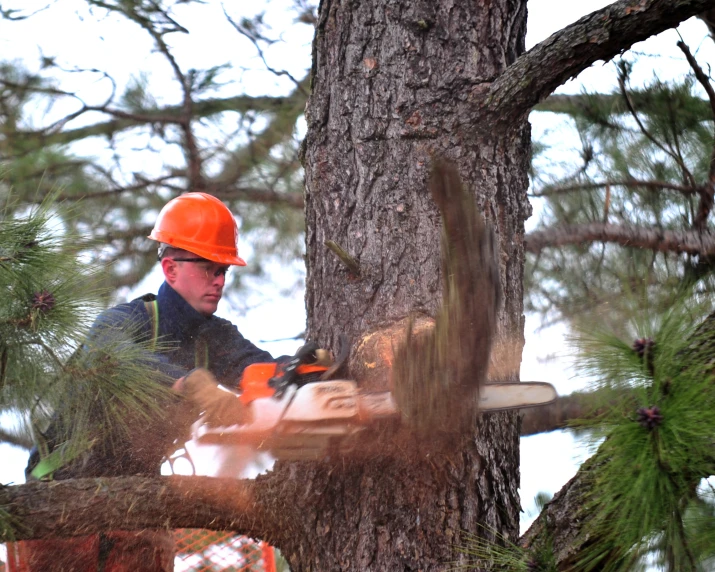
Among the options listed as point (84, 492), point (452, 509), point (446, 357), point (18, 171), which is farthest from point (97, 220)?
point (446, 357)

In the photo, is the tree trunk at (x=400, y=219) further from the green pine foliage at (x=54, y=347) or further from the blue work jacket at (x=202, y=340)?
the blue work jacket at (x=202, y=340)

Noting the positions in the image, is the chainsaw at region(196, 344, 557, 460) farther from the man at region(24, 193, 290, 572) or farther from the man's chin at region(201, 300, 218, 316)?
the man's chin at region(201, 300, 218, 316)

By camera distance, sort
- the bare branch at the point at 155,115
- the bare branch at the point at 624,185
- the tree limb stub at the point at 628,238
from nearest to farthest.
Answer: the tree limb stub at the point at 628,238 → the bare branch at the point at 624,185 → the bare branch at the point at 155,115

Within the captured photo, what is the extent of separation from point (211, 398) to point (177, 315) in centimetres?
110

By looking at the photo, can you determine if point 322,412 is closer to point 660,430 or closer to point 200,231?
point 660,430

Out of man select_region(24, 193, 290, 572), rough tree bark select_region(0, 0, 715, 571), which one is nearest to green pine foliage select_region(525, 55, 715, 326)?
rough tree bark select_region(0, 0, 715, 571)

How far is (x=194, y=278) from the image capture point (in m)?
3.33

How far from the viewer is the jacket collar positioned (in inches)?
123

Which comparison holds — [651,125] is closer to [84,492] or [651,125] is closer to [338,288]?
[338,288]

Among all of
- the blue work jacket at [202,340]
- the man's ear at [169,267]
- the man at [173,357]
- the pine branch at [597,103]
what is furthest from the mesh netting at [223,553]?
the pine branch at [597,103]

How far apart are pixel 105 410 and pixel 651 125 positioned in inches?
89.1

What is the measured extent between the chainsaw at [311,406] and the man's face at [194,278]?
1.05 m

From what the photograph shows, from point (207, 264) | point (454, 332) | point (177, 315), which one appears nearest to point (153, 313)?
point (177, 315)

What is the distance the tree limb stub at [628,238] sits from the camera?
2582mm
